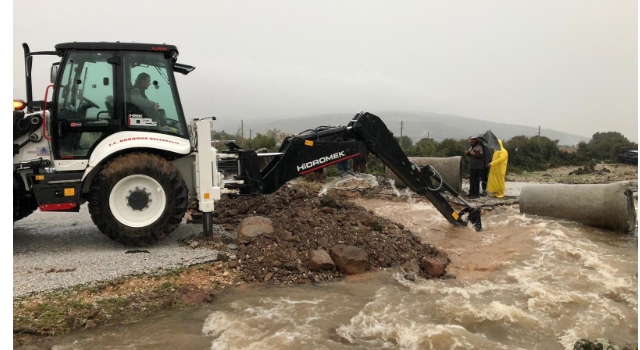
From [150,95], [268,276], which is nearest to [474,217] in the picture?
[268,276]

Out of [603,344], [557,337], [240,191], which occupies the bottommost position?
[557,337]

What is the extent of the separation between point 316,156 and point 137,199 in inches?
93.2

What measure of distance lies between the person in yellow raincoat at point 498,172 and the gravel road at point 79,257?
293 inches

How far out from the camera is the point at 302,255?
5508mm

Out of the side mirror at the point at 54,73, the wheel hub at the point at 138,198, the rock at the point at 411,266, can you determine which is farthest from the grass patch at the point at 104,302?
the side mirror at the point at 54,73

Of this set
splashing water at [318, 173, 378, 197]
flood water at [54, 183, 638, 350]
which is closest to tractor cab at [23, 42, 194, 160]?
flood water at [54, 183, 638, 350]

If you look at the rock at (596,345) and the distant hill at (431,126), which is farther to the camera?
the distant hill at (431,126)

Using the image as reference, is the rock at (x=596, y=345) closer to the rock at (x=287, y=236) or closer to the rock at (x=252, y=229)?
the rock at (x=287, y=236)

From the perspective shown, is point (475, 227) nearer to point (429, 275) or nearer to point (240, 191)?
point (429, 275)

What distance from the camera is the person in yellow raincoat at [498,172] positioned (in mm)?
11039

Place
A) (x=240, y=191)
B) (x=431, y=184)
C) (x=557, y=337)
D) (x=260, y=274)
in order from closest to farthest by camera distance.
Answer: (x=557, y=337)
(x=260, y=274)
(x=240, y=191)
(x=431, y=184)

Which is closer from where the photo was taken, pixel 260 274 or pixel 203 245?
pixel 260 274

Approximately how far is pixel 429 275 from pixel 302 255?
1.53 metres

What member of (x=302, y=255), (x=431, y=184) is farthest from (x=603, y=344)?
(x=431, y=184)
